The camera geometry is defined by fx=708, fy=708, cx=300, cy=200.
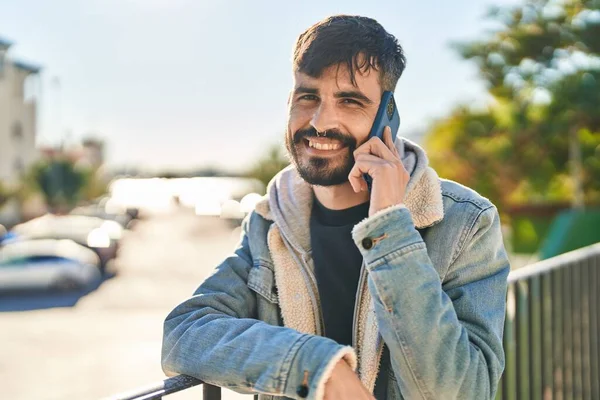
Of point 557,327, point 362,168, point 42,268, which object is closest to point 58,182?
point 42,268

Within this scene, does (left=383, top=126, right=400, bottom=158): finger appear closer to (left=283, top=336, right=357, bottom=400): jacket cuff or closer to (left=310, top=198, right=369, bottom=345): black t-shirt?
(left=310, top=198, right=369, bottom=345): black t-shirt

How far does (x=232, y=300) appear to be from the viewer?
1917mm

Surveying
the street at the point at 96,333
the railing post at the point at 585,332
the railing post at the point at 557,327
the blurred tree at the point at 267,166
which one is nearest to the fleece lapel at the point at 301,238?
the street at the point at 96,333

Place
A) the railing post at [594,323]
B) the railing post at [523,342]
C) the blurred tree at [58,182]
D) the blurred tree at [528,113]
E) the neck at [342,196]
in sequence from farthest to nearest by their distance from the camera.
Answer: the blurred tree at [58,182]
the blurred tree at [528,113]
the railing post at [594,323]
the railing post at [523,342]
the neck at [342,196]

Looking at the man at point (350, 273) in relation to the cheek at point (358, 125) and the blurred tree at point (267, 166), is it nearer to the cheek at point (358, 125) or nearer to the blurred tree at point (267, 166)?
the cheek at point (358, 125)

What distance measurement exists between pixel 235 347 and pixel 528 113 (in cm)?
2177

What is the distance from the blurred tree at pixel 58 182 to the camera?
48.0 m

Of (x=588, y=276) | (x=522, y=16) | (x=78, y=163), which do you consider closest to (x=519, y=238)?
(x=522, y=16)

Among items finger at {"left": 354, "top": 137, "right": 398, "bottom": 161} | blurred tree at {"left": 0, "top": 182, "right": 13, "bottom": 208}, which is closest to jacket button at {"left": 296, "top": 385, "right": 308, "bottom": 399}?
finger at {"left": 354, "top": 137, "right": 398, "bottom": 161}

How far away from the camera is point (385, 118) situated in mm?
1927

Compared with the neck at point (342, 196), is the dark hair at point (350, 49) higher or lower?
higher

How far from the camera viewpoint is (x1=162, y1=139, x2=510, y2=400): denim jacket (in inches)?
62.3

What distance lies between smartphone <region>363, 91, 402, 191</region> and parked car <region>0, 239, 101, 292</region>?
Result: 22443 millimetres

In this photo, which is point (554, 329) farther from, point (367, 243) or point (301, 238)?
point (367, 243)
